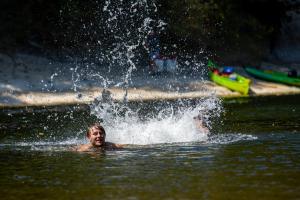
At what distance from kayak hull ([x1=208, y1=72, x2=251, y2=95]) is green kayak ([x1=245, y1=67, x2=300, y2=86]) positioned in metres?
3.86

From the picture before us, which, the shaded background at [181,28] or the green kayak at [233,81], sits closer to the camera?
the green kayak at [233,81]

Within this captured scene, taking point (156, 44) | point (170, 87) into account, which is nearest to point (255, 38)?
point (156, 44)

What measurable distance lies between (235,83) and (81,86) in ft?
28.1

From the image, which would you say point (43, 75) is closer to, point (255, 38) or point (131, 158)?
point (255, 38)

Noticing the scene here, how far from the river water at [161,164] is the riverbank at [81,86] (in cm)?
1110

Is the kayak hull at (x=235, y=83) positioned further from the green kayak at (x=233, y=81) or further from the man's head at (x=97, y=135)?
the man's head at (x=97, y=135)

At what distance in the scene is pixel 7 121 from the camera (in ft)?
85.7

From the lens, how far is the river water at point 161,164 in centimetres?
1243

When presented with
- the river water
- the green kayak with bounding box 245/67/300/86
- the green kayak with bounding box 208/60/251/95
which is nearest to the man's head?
the river water

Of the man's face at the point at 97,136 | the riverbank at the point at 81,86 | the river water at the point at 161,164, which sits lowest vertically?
the river water at the point at 161,164

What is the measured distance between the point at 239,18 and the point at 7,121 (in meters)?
27.4

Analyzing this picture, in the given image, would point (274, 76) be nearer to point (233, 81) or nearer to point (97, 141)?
point (233, 81)

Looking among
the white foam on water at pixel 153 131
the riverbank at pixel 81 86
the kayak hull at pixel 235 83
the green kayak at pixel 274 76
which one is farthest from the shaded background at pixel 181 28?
the white foam on water at pixel 153 131

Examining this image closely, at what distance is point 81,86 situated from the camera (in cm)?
3788
